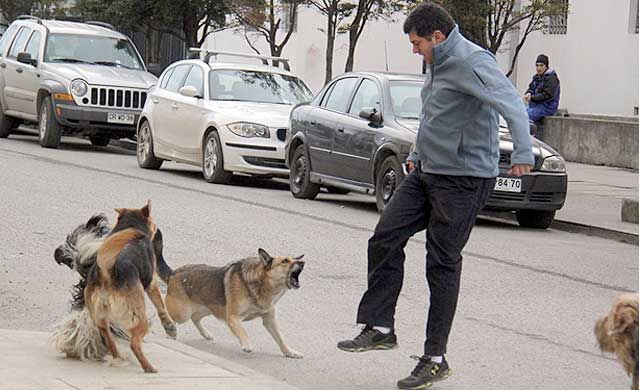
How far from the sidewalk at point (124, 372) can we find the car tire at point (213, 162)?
1090 cm

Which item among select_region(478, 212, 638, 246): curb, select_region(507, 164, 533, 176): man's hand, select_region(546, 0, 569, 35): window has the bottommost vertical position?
select_region(478, 212, 638, 246): curb

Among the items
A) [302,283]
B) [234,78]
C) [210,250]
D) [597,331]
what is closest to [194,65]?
[234,78]

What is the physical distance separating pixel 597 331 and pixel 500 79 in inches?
116

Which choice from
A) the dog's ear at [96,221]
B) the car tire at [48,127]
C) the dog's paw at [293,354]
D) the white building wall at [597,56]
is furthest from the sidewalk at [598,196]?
the dog's ear at [96,221]

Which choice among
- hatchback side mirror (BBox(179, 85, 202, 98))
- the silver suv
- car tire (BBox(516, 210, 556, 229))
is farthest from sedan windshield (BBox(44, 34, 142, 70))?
car tire (BBox(516, 210, 556, 229))

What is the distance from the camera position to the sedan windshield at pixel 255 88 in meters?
19.6

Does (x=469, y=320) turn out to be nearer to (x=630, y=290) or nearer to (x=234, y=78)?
(x=630, y=290)

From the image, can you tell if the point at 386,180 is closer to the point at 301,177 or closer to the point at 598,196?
the point at 301,177

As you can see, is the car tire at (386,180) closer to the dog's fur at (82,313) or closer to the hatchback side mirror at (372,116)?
the hatchback side mirror at (372,116)

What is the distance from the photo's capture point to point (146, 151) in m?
20.7

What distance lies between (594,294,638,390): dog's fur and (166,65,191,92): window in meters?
16.5

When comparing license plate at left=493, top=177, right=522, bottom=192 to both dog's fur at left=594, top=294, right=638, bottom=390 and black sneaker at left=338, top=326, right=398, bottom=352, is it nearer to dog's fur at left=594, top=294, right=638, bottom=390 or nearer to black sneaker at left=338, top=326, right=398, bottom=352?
black sneaker at left=338, top=326, right=398, bottom=352

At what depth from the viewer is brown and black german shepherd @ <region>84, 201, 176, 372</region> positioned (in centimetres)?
670

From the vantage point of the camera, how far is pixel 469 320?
940 centimetres
